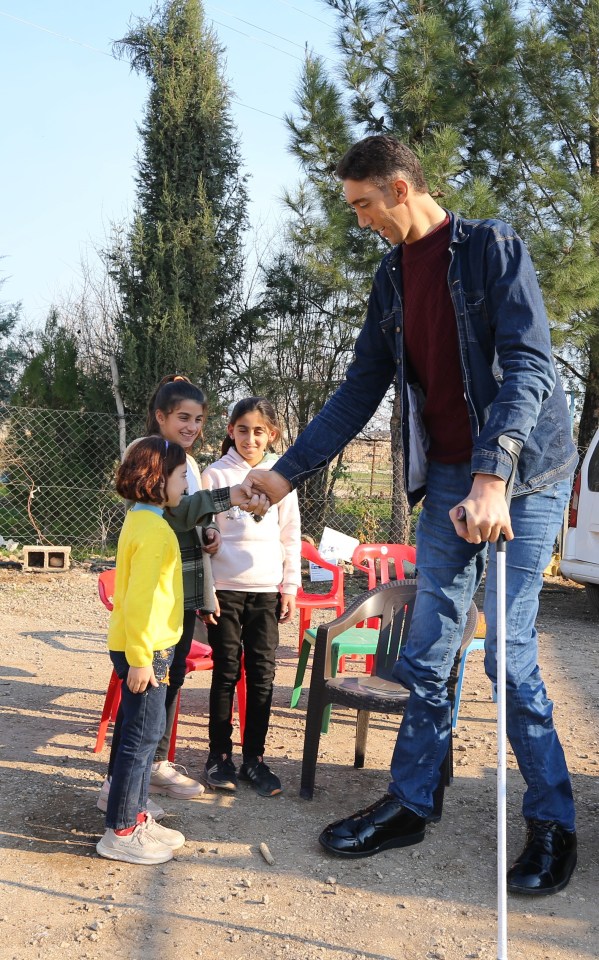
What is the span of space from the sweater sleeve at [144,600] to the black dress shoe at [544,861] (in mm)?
1260

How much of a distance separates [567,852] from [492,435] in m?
1.28

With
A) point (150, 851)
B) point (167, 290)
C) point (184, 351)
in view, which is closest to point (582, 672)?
point (150, 851)

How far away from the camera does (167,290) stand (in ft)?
34.7

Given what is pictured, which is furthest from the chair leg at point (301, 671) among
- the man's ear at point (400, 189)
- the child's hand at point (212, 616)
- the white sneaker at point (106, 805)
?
the man's ear at point (400, 189)

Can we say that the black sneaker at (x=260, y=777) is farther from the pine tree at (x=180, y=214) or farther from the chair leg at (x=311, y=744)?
the pine tree at (x=180, y=214)

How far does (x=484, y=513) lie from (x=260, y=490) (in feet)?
3.33

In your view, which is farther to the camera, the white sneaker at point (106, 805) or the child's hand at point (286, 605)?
the child's hand at point (286, 605)

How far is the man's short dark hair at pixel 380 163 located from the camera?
282 centimetres

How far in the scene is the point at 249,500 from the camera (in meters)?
3.23

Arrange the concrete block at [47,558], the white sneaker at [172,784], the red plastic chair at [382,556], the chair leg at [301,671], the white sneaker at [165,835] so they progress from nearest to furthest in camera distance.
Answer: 1. the white sneaker at [165,835]
2. the white sneaker at [172,784]
3. the chair leg at [301,671]
4. the red plastic chair at [382,556]
5. the concrete block at [47,558]

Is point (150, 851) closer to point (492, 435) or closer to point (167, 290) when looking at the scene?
point (492, 435)

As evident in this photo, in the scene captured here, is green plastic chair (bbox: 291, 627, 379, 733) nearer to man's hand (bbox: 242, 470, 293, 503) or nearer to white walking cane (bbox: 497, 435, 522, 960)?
man's hand (bbox: 242, 470, 293, 503)

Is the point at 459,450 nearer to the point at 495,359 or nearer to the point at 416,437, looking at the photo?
the point at 416,437

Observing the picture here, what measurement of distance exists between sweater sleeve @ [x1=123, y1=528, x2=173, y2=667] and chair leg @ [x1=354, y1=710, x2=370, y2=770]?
4.07 feet
